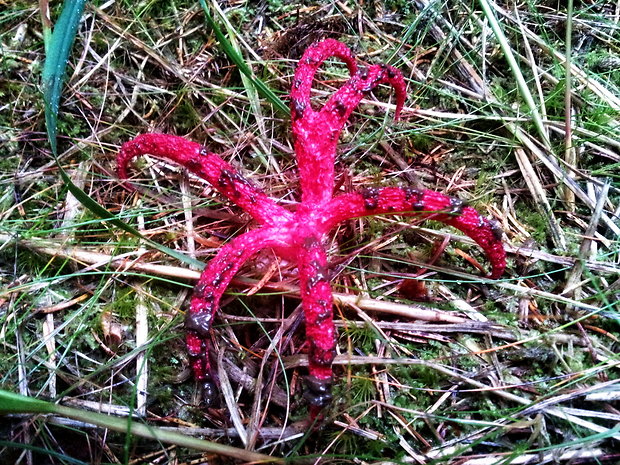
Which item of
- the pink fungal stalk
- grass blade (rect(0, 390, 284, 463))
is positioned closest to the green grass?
grass blade (rect(0, 390, 284, 463))

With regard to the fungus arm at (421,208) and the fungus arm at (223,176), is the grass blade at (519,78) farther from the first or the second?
the fungus arm at (223,176)

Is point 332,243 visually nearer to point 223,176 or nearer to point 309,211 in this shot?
point 309,211

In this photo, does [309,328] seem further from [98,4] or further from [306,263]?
[98,4]

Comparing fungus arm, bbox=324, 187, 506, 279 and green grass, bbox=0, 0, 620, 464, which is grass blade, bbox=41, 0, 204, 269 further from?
fungus arm, bbox=324, 187, 506, 279

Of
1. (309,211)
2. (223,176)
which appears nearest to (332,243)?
(309,211)

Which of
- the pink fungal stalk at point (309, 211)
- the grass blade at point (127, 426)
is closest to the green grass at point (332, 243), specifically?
the grass blade at point (127, 426)

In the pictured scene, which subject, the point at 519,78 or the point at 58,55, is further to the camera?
the point at 519,78
